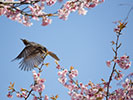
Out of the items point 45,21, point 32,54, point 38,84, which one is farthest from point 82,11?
point 32,54

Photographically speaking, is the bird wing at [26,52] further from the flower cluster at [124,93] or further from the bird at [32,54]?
the flower cluster at [124,93]

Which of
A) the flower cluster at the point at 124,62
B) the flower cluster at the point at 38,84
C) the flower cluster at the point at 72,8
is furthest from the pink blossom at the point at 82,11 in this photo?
the flower cluster at the point at 38,84

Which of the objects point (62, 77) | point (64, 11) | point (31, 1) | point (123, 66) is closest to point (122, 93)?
point (123, 66)

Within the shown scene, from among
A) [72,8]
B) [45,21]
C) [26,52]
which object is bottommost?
[45,21]

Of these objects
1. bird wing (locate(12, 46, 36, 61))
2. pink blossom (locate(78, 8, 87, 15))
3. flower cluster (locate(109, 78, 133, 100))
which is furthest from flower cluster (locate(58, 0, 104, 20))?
bird wing (locate(12, 46, 36, 61))

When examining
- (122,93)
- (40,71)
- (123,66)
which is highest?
(123,66)

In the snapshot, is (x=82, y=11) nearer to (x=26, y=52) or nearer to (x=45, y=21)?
(x=45, y=21)

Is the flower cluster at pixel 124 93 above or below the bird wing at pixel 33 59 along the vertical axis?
below

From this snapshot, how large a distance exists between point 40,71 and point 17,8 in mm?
1660

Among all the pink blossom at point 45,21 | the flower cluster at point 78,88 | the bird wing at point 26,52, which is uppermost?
the bird wing at point 26,52

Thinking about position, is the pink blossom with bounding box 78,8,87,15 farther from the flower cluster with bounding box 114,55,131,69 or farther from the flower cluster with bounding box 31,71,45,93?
the flower cluster with bounding box 31,71,45,93

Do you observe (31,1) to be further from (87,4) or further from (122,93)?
(122,93)

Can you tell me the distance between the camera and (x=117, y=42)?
3953mm

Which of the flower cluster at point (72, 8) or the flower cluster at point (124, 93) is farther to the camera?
the flower cluster at point (72, 8)
